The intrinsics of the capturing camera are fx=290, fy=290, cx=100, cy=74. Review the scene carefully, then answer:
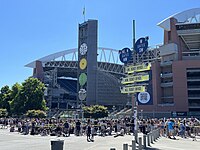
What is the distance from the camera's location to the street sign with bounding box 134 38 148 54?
17.5 metres

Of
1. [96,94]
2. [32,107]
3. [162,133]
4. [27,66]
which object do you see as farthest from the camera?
[27,66]

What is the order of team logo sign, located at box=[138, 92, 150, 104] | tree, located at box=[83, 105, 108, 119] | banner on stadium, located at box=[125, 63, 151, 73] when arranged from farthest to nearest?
1. tree, located at box=[83, 105, 108, 119]
2. team logo sign, located at box=[138, 92, 150, 104]
3. banner on stadium, located at box=[125, 63, 151, 73]

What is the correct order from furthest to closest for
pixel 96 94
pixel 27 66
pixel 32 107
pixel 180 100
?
pixel 27 66, pixel 96 94, pixel 180 100, pixel 32 107

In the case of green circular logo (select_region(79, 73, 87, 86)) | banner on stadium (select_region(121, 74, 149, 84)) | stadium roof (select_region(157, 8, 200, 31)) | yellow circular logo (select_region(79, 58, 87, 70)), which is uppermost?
stadium roof (select_region(157, 8, 200, 31))

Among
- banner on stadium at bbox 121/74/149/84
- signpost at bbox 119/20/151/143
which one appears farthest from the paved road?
banner on stadium at bbox 121/74/149/84

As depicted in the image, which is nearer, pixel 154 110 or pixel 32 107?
pixel 32 107

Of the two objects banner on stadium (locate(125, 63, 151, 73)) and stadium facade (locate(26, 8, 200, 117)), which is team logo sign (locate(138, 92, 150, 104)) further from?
stadium facade (locate(26, 8, 200, 117))

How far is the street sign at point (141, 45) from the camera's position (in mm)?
17545

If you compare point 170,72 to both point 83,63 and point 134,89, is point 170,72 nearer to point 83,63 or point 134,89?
point 83,63

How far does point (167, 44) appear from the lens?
81875mm

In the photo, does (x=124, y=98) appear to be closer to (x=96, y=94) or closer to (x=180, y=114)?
(x=96, y=94)

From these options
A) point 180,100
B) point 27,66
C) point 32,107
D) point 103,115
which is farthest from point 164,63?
point 27,66

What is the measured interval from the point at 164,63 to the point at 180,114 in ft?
50.7

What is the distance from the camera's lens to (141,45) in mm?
17797
